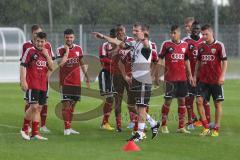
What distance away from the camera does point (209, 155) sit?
11336 millimetres

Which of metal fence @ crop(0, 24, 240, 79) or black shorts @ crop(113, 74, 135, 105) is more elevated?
metal fence @ crop(0, 24, 240, 79)

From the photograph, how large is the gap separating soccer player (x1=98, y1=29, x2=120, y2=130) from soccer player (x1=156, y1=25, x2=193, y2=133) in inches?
52.9

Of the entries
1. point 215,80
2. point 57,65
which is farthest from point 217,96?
point 57,65

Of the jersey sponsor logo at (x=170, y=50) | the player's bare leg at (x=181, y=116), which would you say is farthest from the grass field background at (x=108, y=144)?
the jersey sponsor logo at (x=170, y=50)

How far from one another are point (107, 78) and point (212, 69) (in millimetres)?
2646

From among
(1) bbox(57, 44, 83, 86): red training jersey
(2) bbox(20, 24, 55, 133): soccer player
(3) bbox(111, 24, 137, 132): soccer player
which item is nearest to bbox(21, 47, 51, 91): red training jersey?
(2) bbox(20, 24, 55, 133): soccer player

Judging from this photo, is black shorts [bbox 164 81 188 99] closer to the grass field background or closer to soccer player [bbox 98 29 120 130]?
the grass field background

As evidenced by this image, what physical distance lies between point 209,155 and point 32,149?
2.90 m

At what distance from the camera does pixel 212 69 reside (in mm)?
14031

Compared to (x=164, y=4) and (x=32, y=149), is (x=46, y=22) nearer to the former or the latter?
(x=164, y=4)

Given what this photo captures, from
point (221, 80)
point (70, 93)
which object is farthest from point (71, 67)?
point (221, 80)

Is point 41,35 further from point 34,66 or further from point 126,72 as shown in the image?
point 126,72

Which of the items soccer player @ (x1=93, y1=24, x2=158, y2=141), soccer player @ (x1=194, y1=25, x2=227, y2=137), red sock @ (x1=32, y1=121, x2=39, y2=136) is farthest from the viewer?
soccer player @ (x1=194, y1=25, x2=227, y2=137)

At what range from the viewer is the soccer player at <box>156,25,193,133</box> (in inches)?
569
